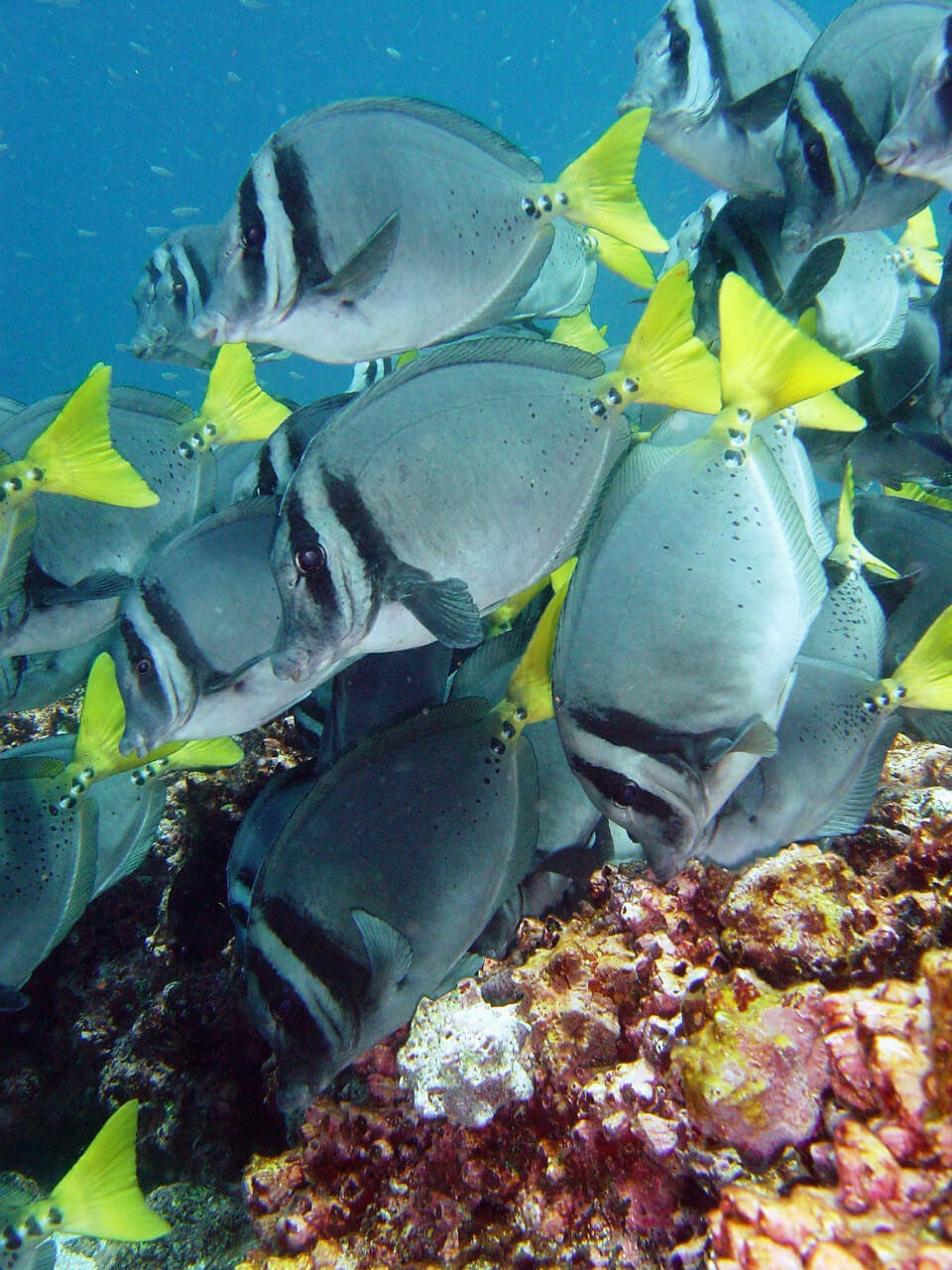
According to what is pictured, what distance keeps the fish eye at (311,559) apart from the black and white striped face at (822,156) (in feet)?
5.41

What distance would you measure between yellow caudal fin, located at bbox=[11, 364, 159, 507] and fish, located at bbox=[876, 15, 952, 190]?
211cm

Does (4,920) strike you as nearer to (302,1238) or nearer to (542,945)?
(302,1238)

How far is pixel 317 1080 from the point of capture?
1806mm

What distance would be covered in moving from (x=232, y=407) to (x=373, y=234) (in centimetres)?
94

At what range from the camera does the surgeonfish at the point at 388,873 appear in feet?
5.83

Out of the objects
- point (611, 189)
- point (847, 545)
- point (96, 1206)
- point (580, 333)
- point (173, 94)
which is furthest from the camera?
point (173, 94)

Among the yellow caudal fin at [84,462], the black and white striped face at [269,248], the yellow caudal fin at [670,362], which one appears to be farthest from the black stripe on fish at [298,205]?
the yellow caudal fin at [670,362]

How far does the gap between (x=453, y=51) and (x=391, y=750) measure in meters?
116

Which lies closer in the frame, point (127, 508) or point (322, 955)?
point (322, 955)

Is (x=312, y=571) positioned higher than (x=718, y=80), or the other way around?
(x=718, y=80)

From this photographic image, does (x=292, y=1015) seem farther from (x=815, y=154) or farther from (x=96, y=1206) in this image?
(x=815, y=154)

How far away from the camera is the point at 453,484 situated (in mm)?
1729

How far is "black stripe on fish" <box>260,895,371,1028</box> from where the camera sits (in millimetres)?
1771

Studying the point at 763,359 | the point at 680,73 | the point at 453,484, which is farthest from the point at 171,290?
the point at 763,359
